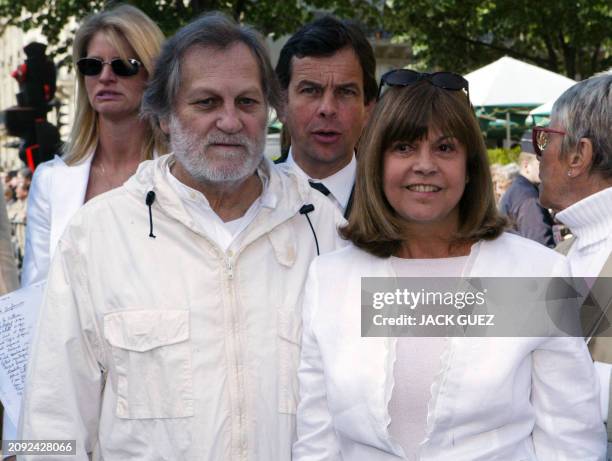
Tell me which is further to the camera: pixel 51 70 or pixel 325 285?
pixel 51 70

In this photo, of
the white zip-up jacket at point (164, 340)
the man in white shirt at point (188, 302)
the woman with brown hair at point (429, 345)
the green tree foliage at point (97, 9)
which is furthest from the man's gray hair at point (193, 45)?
the green tree foliage at point (97, 9)

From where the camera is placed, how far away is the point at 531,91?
548 inches

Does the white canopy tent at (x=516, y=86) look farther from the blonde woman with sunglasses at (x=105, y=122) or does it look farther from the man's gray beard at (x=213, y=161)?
Answer: the man's gray beard at (x=213, y=161)

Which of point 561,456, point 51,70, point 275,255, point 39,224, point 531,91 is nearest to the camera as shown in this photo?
point 561,456

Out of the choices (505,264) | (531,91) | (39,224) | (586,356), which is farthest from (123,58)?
(531,91)

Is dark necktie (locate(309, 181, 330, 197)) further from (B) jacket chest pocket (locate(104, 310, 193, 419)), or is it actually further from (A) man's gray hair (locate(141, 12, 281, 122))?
(B) jacket chest pocket (locate(104, 310, 193, 419))

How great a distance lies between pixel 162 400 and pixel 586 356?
51.9 inches

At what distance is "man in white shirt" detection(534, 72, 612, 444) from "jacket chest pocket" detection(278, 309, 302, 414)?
3.64ft

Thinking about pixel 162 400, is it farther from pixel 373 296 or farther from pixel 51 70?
pixel 51 70

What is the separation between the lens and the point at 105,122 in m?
4.18

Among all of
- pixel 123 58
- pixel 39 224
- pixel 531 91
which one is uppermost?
pixel 123 58

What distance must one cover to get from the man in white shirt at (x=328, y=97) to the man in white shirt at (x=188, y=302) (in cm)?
114

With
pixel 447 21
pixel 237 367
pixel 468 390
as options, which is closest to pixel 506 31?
pixel 447 21

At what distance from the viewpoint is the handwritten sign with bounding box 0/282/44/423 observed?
138 inches
